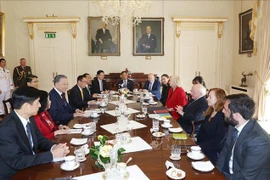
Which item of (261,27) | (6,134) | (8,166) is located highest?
(261,27)

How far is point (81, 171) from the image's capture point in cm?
185

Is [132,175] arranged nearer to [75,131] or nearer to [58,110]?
[75,131]

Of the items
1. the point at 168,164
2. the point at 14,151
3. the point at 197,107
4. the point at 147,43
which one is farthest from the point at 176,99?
the point at 147,43

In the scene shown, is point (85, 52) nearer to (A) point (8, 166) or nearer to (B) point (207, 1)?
(B) point (207, 1)

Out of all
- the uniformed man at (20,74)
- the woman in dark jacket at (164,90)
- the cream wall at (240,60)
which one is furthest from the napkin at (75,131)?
the uniformed man at (20,74)

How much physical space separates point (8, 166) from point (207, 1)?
28.5 ft

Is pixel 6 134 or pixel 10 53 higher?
pixel 10 53

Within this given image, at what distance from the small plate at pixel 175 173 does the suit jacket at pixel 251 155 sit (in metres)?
0.57

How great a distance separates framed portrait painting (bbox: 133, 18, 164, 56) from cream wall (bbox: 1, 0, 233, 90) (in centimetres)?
19

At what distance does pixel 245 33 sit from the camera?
25.9ft

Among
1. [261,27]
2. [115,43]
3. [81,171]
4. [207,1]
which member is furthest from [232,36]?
[81,171]

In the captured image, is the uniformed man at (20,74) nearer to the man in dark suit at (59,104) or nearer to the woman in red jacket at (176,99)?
the man in dark suit at (59,104)

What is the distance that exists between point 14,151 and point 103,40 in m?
7.25

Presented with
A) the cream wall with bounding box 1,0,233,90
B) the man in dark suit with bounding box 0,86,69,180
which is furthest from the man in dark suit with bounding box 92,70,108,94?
the man in dark suit with bounding box 0,86,69,180
